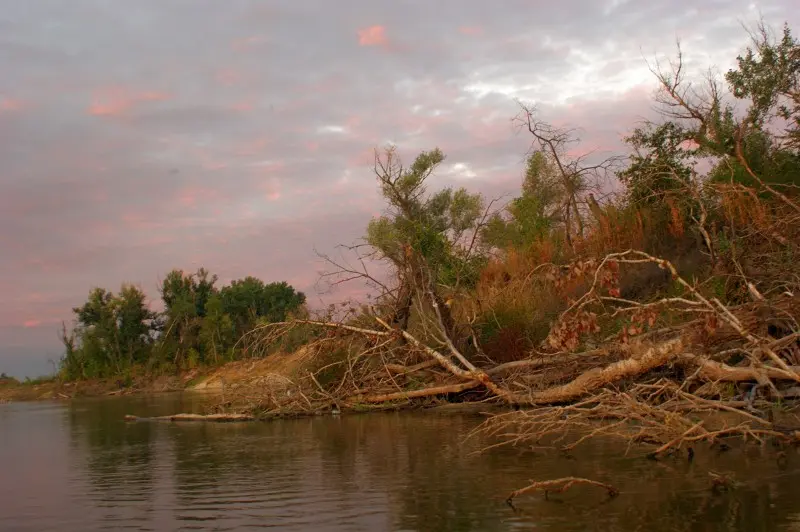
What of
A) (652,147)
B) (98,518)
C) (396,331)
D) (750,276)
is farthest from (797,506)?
(652,147)

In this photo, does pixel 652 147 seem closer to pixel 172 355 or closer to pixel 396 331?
pixel 396 331

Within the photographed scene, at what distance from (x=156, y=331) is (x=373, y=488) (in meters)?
41.5

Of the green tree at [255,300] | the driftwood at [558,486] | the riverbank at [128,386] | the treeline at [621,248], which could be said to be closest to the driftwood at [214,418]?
the treeline at [621,248]

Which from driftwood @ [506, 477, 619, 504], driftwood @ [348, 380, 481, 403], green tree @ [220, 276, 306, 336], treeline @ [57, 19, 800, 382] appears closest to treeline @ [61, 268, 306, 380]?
green tree @ [220, 276, 306, 336]

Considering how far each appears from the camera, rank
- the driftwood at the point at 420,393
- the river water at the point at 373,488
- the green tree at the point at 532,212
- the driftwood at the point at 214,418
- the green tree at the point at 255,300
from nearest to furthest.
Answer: the river water at the point at 373,488
the driftwood at the point at 420,393
the driftwood at the point at 214,418
the green tree at the point at 532,212
the green tree at the point at 255,300

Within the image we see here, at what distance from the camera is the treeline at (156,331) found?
142ft

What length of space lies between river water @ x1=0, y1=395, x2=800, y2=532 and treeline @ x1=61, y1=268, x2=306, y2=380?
1183 inches

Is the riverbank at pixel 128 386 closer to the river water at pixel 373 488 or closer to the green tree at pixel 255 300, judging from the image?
the green tree at pixel 255 300

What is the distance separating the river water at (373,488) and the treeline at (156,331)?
1183 inches

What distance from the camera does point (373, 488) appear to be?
796 cm

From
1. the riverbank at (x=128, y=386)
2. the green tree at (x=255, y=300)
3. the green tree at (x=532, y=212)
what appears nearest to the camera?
the green tree at (x=532, y=212)

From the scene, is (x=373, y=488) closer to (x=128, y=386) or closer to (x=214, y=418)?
(x=214, y=418)

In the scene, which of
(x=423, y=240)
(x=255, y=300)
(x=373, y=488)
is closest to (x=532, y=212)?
(x=423, y=240)

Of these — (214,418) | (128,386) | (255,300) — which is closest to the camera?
(214,418)
